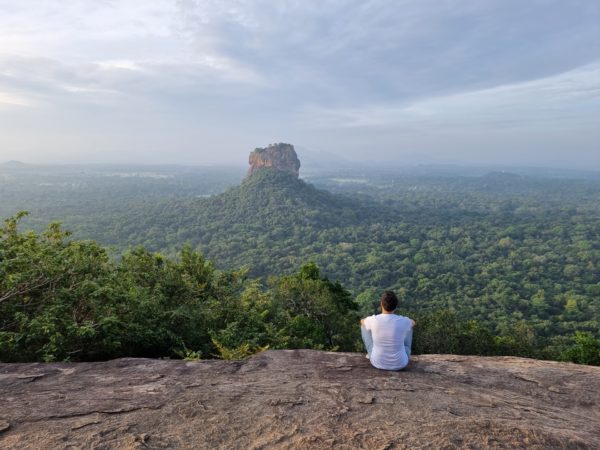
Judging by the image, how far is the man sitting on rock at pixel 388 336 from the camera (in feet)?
17.0

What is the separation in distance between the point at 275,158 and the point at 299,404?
114 metres

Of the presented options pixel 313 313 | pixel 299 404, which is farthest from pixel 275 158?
pixel 299 404

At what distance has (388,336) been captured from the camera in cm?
523

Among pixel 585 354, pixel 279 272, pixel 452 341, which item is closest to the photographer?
pixel 585 354

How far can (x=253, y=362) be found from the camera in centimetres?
588

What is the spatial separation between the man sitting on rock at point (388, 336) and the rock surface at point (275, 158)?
367 feet

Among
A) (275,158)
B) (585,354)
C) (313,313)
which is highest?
(275,158)

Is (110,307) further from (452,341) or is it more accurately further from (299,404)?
(452,341)

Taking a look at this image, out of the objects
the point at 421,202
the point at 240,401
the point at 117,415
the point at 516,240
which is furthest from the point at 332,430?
the point at 421,202

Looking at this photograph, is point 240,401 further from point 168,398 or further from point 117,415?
point 117,415

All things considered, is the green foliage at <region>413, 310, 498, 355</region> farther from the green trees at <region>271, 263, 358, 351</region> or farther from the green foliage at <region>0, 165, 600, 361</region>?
the green trees at <region>271, 263, 358, 351</region>

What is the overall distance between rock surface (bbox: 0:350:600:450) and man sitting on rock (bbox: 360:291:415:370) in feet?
0.61

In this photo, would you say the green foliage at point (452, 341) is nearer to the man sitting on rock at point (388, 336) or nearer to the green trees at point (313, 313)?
the green trees at point (313, 313)

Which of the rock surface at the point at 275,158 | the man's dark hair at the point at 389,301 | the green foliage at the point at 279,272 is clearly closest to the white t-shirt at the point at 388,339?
the man's dark hair at the point at 389,301
